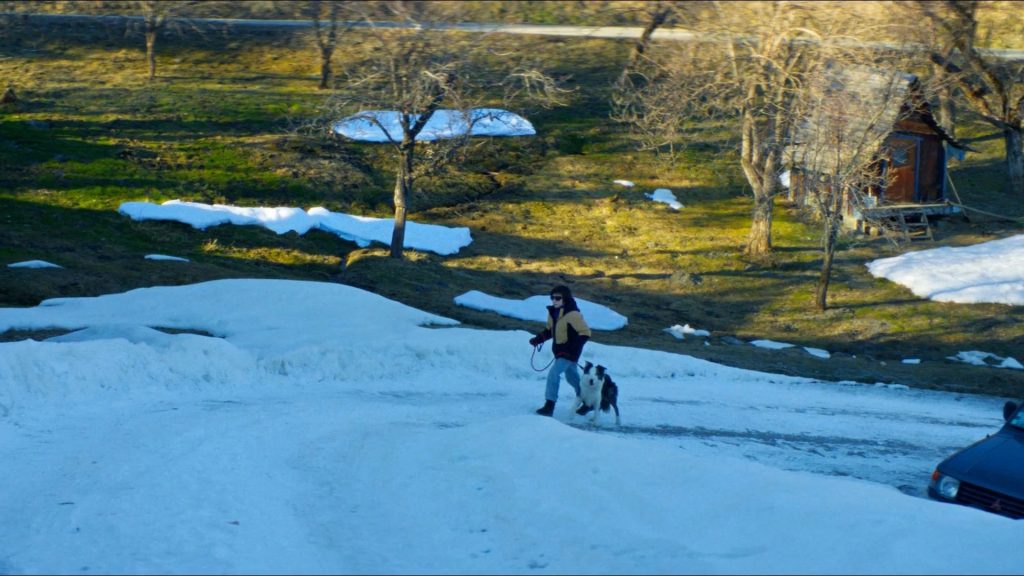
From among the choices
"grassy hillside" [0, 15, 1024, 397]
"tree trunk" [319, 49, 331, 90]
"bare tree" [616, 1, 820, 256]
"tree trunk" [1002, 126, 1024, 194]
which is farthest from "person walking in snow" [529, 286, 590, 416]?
"tree trunk" [319, 49, 331, 90]

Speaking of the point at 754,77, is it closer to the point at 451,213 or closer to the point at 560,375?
the point at 451,213

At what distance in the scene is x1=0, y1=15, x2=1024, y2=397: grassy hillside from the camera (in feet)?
84.7

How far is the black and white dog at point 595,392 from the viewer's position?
13023 millimetres

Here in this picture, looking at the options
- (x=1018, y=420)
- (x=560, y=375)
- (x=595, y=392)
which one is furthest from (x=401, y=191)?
(x=1018, y=420)

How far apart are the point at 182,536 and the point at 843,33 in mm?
26266

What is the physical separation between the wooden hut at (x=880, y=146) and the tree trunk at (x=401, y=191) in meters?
11.4

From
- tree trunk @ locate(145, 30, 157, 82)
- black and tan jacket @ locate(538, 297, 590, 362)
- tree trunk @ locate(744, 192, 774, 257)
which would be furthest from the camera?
tree trunk @ locate(145, 30, 157, 82)

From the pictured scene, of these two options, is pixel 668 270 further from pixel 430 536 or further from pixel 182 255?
pixel 430 536

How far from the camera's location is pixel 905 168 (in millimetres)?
38969

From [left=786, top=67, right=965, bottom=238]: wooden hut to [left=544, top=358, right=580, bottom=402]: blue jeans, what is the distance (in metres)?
16.7

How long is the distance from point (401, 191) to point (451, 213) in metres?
8.45

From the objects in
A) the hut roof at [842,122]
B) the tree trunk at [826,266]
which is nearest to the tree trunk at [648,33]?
the hut roof at [842,122]

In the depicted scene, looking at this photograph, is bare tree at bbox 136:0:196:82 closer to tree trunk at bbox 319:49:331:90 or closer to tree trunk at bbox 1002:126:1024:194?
tree trunk at bbox 319:49:331:90

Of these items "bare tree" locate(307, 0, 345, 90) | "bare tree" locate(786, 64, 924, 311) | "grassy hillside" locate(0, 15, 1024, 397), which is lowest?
"grassy hillside" locate(0, 15, 1024, 397)
